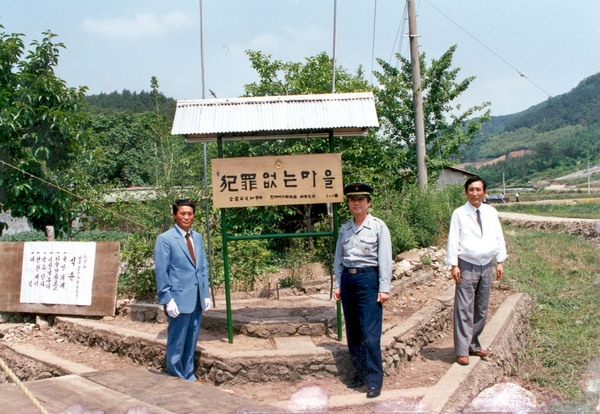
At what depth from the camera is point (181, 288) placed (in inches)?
199

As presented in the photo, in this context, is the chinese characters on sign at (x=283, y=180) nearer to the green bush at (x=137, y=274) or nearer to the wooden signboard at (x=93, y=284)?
the wooden signboard at (x=93, y=284)

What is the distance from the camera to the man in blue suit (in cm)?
498

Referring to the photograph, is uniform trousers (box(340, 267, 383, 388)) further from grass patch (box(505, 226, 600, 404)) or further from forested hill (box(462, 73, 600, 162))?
forested hill (box(462, 73, 600, 162))

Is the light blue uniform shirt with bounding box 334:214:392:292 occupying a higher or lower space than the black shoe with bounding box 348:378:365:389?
higher

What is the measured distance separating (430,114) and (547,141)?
196 ft

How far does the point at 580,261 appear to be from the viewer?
11.2m

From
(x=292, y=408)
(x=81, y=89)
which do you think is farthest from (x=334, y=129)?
(x=81, y=89)

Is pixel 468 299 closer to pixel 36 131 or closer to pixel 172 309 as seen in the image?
pixel 172 309

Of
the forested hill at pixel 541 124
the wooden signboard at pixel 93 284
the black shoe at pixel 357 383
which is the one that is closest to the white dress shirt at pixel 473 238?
the black shoe at pixel 357 383

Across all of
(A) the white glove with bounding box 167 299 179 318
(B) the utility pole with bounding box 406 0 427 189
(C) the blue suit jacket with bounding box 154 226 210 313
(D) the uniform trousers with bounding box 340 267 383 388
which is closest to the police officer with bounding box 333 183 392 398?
(D) the uniform trousers with bounding box 340 267 383 388

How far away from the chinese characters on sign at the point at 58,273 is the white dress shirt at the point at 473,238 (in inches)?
193

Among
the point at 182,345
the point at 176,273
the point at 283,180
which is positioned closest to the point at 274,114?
the point at 283,180

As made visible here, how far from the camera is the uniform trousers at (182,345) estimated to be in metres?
5.01

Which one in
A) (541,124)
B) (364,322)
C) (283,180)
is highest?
(541,124)
